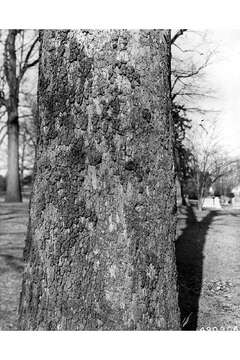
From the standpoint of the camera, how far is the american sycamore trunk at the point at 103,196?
0.98 m

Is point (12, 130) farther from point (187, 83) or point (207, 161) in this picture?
point (207, 161)

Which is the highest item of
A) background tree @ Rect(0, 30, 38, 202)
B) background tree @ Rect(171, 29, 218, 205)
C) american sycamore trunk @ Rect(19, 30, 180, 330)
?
background tree @ Rect(0, 30, 38, 202)

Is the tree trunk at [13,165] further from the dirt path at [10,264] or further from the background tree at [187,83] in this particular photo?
the background tree at [187,83]

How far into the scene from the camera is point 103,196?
0.99 m

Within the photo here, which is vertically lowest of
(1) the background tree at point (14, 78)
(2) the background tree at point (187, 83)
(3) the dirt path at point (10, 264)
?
(3) the dirt path at point (10, 264)

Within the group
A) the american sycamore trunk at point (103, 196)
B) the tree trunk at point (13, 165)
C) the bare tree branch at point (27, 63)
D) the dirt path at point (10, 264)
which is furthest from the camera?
the tree trunk at point (13, 165)

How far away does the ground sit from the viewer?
2.00 m

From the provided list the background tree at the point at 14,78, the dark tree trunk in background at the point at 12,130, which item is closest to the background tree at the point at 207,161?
the background tree at the point at 14,78

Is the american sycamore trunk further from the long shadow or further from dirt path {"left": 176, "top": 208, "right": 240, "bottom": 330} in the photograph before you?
the long shadow

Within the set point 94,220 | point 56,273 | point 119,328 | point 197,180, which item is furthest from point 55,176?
point 197,180

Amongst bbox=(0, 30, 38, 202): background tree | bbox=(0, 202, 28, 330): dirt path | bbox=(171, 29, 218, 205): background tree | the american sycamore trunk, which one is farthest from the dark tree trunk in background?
the american sycamore trunk

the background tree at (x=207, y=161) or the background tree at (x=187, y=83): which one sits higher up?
the background tree at (x=187, y=83)

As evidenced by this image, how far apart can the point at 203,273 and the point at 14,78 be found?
6.30 meters

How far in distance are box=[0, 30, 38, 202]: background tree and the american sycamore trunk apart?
19.1ft
